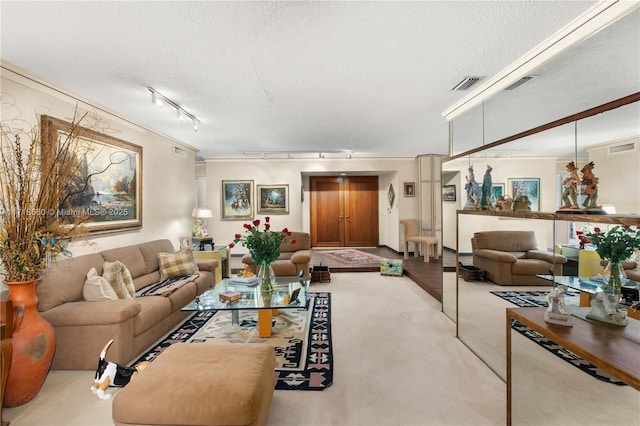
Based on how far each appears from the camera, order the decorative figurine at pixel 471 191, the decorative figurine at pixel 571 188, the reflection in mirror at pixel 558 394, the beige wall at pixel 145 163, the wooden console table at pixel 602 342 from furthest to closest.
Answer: the decorative figurine at pixel 471 191 < the beige wall at pixel 145 163 < the reflection in mirror at pixel 558 394 < the decorative figurine at pixel 571 188 < the wooden console table at pixel 602 342

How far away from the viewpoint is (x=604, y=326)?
155 centimetres

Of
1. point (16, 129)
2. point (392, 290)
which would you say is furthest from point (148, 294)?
point (392, 290)

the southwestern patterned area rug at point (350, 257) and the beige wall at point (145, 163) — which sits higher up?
the beige wall at point (145, 163)

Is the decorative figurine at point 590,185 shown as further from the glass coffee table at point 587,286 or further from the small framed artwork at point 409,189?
the small framed artwork at point 409,189

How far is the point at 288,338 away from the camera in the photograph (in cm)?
306

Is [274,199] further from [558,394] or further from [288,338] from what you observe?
[558,394]

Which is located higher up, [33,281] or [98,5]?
[98,5]

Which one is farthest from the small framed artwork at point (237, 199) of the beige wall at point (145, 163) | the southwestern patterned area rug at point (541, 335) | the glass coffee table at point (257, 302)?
the southwestern patterned area rug at point (541, 335)

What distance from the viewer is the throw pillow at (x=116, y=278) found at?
2.89m

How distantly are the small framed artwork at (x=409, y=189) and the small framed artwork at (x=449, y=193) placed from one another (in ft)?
11.8

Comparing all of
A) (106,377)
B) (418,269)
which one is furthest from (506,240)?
(418,269)

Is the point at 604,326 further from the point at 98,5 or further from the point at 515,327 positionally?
the point at 98,5

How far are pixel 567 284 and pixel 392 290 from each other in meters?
3.01

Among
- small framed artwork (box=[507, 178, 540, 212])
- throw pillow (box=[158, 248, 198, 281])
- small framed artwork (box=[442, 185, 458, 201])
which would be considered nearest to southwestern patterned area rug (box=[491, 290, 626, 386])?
small framed artwork (box=[507, 178, 540, 212])
